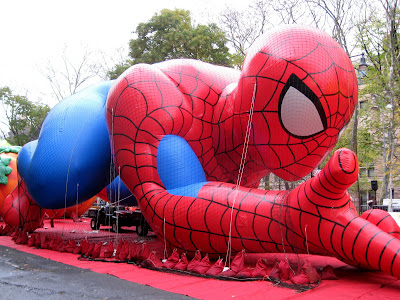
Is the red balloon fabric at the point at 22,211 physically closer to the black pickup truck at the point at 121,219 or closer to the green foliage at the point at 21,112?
the black pickup truck at the point at 121,219

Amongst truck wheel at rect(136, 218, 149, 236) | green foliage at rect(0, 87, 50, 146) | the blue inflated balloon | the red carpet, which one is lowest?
truck wheel at rect(136, 218, 149, 236)

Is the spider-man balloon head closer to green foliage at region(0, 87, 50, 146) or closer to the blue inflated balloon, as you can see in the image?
the blue inflated balloon

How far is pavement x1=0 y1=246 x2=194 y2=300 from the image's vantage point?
3.42 meters

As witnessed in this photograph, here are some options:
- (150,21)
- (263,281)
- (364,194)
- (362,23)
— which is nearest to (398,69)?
(362,23)

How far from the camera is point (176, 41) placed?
17.2m

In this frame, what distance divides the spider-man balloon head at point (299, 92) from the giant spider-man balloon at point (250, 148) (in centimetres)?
1

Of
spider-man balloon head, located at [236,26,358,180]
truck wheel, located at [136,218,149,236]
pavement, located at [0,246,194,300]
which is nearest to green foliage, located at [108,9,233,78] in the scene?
truck wheel, located at [136,218,149,236]

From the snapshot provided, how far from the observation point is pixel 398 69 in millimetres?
14609

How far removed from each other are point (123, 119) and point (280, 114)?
82.9 inches

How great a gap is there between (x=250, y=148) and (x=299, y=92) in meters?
1.05

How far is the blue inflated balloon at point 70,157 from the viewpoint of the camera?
21.2 ft

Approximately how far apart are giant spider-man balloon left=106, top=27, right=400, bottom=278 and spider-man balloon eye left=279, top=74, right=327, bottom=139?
0.04 feet

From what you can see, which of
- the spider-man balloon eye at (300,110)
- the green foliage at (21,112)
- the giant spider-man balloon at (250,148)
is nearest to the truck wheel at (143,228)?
the giant spider-man balloon at (250,148)

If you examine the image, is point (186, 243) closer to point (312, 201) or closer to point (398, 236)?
point (312, 201)
